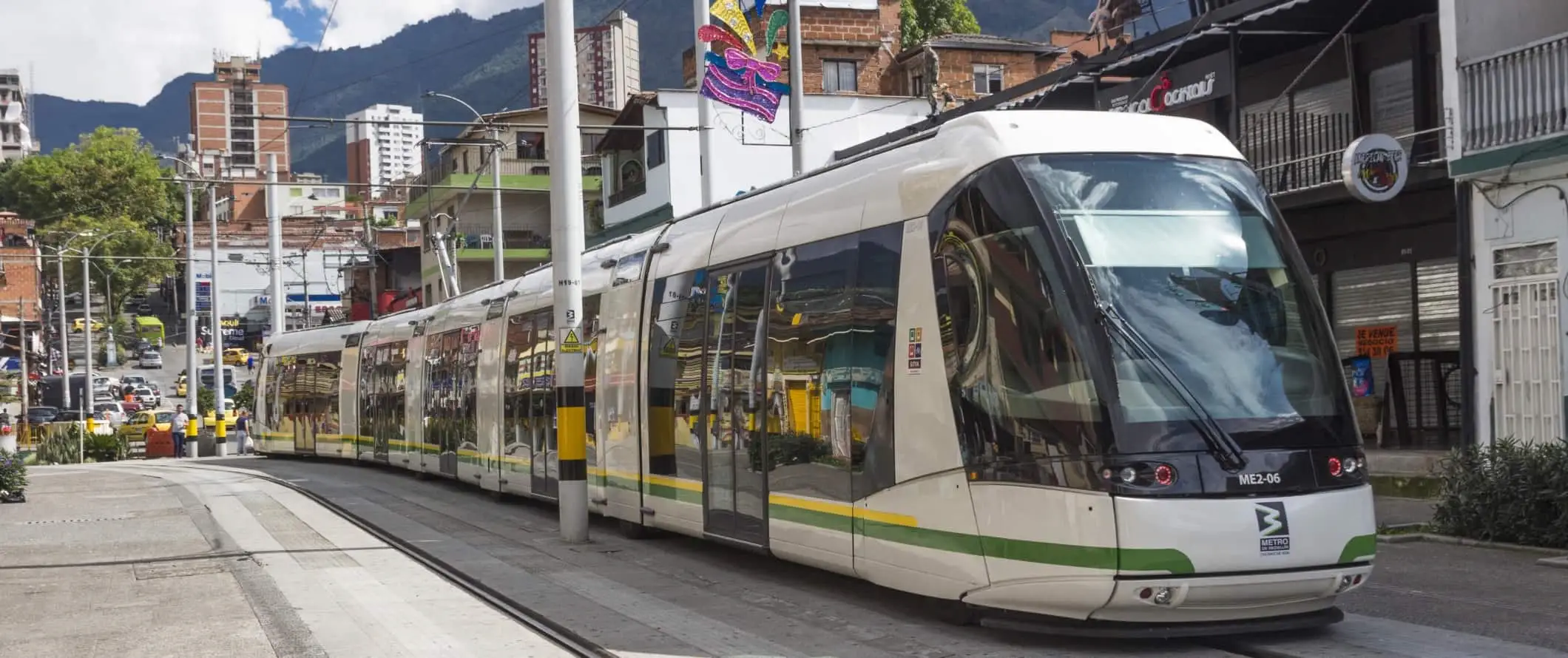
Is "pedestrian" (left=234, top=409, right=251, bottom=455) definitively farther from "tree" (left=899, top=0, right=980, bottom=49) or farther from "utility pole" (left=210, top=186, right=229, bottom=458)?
"tree" (left=899, top=0, right=980, bottom=49)

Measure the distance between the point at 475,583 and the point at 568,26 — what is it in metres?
5.90

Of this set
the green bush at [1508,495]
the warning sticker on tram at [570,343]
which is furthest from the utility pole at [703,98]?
the green bush at [1508,495]

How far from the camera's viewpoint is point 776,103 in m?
23.9

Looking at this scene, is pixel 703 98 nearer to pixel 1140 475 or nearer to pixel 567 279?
pixel 567 279

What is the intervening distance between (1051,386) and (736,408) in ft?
14.4

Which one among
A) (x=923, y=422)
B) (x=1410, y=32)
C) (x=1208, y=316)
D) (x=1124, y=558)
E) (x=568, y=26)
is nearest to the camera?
(x=1124, y=558)

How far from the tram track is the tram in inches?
75.8

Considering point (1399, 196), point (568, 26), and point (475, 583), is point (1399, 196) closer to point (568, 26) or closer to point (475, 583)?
point (568, 26)

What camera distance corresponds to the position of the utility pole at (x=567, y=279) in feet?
52.6

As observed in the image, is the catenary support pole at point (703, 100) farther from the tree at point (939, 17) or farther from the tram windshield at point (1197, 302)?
the tree at point (939, 17)

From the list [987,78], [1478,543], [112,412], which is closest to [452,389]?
[1478,543]

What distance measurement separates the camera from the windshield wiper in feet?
28.1

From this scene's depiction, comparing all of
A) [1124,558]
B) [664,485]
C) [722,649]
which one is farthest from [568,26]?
[1124,558]

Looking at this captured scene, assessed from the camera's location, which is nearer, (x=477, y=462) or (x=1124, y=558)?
(x=1124, y=558)
